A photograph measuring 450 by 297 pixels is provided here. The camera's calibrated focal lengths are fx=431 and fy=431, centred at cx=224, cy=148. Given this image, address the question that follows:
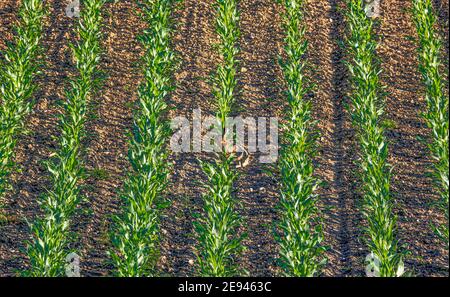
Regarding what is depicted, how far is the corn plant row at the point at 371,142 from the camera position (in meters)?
5.58

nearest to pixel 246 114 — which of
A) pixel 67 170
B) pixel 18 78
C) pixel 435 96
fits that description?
pixel 67 170

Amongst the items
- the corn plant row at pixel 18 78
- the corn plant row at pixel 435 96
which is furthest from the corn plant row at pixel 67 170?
the corn plant row at pixel 435 96

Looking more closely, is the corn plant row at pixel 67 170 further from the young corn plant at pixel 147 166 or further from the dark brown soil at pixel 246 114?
the young corn plant at pixel 147 166

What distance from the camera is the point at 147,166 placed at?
19.7ft

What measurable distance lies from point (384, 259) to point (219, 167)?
2.53 metres

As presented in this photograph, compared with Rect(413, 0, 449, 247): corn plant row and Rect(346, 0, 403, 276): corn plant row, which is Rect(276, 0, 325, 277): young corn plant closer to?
Rect(346, 0, 403, 276): corn plant row

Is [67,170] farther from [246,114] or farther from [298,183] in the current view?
[298,183]

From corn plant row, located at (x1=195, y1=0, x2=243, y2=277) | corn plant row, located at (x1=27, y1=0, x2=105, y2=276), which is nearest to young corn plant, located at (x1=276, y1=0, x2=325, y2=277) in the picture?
corn plant row, located at (x1=195, y1=0, x2=243, y2=277)

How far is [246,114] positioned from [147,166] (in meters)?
1.91

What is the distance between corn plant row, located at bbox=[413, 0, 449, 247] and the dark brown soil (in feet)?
0.49

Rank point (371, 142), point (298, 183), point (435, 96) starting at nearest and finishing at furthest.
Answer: point (298, 183) < point (371, 142) < point (435, 96)

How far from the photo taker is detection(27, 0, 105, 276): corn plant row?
215 inches

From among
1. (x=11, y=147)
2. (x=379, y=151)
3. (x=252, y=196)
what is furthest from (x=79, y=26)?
(x=379, y=151)

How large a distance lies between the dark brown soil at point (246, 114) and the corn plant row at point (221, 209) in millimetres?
198
